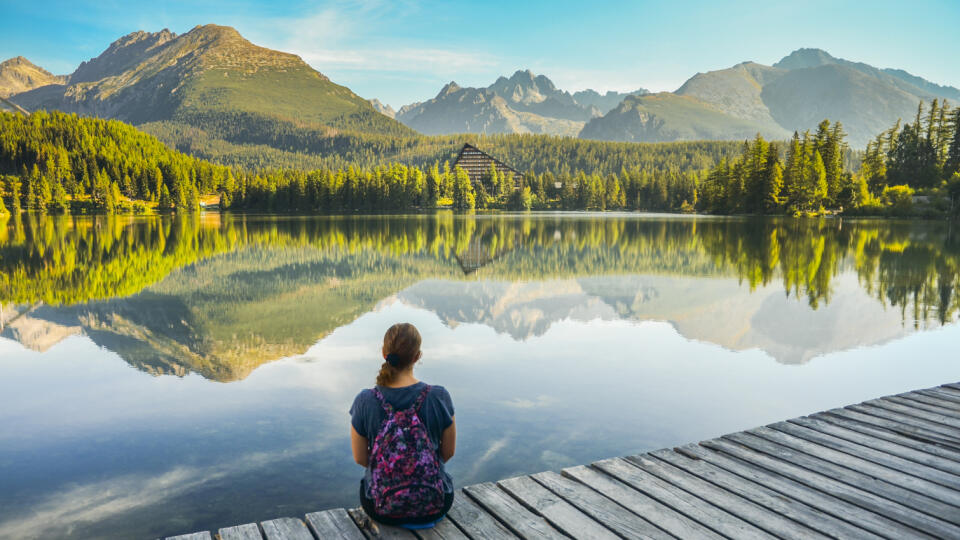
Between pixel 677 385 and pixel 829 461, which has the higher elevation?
pixel 829 461

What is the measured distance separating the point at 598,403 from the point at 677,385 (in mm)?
1918

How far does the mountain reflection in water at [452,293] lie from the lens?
46.0ft

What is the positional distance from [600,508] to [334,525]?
2172mm

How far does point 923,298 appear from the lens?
19562 mm

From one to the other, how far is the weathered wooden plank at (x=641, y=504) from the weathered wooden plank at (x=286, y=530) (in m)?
2.45

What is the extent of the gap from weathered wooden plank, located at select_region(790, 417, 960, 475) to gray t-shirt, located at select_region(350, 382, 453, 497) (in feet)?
16.2

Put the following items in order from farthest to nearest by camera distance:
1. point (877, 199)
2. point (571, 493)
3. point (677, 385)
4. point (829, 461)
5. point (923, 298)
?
point (877, 199)
point (923, 298)
point (677, 385)
point (829, 461)
point (571, 493)

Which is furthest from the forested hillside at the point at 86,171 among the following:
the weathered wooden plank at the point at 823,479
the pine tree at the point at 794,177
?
the weathered wooden plank at the point at 823,479

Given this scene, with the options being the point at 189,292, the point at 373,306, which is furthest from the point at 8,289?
the point at 373,306

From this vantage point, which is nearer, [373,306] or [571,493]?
[571,493]

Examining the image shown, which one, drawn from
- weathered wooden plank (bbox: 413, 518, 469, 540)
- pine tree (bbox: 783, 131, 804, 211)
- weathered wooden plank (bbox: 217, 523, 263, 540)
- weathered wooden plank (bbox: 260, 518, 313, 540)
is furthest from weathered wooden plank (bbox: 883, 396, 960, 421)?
pine tree (bbox: 783, 131, 804, 211)

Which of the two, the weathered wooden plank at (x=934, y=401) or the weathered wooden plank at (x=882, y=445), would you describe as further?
the weathered wooden plank at (x=934, y=401)

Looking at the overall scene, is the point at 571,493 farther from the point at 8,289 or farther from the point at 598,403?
the point at 8,289

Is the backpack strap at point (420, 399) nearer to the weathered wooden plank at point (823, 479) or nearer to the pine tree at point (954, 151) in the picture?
the weathered wooden plank at point (823, 479)
